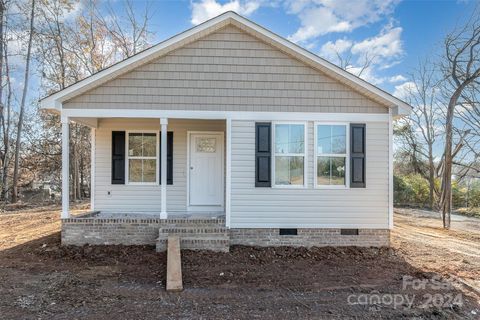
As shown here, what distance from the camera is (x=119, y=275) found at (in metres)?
4.99

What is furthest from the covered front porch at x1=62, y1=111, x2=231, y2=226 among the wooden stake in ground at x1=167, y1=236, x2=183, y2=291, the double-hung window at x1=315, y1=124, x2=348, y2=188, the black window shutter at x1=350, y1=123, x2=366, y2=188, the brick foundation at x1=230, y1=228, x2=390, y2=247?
the black window shutter at x1=350, y1=123, x2=366, y2=188

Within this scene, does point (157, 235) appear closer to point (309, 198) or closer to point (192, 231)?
point (192, 231)

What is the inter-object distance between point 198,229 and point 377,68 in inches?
613

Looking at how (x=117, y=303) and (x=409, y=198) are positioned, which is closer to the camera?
(x=117, y=303)

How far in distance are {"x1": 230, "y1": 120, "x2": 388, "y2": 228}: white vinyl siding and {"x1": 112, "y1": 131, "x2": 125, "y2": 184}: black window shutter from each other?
3027mm

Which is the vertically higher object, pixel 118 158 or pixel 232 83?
pixel 232 83

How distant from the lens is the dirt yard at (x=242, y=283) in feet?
12.3

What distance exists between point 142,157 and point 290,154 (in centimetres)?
377

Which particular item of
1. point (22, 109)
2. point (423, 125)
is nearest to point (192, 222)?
point (22, 109)

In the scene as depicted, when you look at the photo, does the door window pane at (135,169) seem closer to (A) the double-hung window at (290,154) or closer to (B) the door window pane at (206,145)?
(B) the door window pane at (206,145)

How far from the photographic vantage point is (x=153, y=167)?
7.83 meters

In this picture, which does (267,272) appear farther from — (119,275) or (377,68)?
(377,68)

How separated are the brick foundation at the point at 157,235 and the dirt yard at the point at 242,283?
0.21 m

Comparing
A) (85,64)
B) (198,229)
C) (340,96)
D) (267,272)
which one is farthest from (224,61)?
(85,64)
